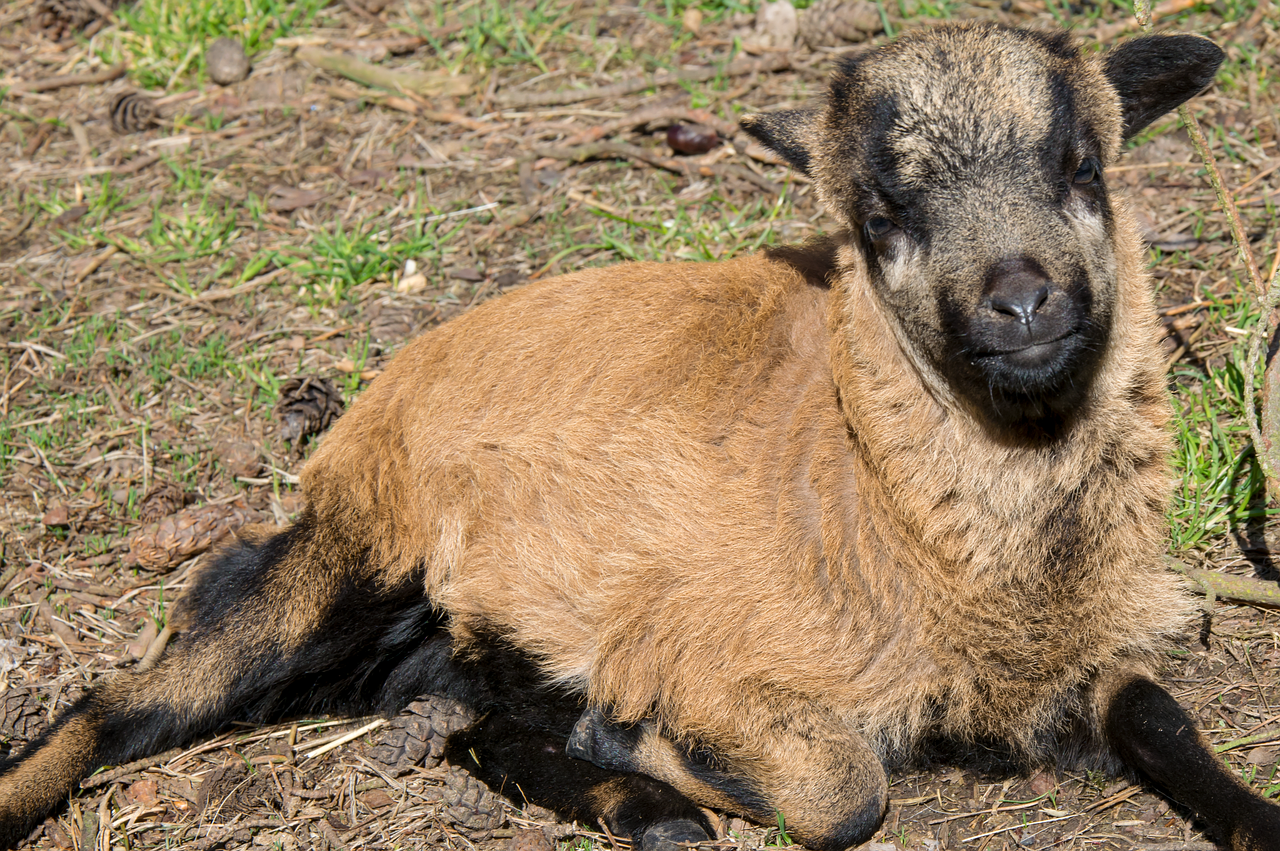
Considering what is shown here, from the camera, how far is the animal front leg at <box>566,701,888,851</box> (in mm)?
3564

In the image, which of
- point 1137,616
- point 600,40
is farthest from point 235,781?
point 600,40

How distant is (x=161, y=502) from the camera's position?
5172mm

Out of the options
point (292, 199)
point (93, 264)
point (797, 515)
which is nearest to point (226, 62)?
point (292, 199)

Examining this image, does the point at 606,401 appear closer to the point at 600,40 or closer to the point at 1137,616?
the point at 1137,616

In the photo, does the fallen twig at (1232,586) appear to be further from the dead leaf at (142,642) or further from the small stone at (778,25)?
the small stone at (778,25)

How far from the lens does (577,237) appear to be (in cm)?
611

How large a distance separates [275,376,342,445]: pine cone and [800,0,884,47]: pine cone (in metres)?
3.73

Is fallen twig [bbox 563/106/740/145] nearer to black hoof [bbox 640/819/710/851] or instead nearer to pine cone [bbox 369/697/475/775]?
pine cone [bbox 369/697/475/775]

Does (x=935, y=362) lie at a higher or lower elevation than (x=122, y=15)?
higher

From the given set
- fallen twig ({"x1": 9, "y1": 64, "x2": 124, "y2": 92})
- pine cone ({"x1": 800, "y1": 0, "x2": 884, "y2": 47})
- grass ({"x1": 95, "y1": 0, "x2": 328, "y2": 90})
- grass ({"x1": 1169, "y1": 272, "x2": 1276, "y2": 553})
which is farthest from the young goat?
fallen twig ({"x1": 9, "y1": 64, "x2": 124, "y2": 92})

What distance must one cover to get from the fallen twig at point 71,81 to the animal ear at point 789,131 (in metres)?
5.47

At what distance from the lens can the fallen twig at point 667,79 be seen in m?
6.77

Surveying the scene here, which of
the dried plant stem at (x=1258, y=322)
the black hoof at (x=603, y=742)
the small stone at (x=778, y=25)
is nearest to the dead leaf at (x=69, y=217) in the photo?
the small stone at (x=778, y=25)

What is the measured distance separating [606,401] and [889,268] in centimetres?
→ 118
